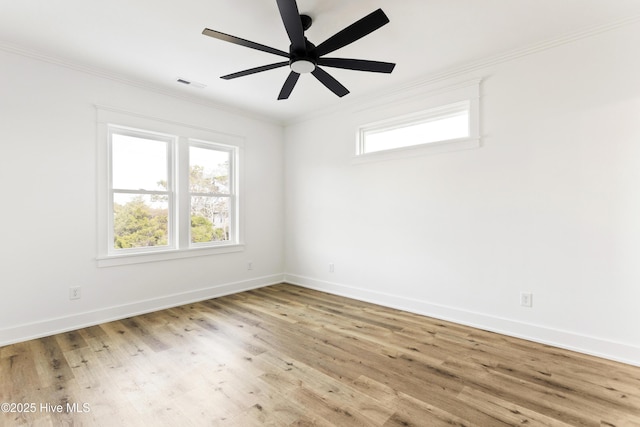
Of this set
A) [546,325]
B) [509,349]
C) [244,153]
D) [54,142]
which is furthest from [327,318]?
[54,142]

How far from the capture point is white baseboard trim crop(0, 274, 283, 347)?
2869 mm

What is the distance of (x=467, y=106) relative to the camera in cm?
336

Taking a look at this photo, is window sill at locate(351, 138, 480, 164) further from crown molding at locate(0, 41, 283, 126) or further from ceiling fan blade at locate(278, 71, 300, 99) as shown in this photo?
crown molding at locate(0, 41, 283, 126)

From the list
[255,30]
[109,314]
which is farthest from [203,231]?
[255,30]

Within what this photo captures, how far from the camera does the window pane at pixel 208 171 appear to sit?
4.27 m

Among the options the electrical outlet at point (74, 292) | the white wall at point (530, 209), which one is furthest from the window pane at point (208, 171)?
the white wall at point (530, 209)

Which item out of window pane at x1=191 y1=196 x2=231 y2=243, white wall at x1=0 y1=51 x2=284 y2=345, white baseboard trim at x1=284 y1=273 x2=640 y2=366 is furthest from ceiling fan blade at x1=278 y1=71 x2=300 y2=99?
white baseboard trim at x1=284 y1=273 x2=640 y2=366

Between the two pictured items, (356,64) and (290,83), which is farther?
(290,83)

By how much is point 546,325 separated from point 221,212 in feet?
13.7

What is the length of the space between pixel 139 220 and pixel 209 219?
36.7 inches

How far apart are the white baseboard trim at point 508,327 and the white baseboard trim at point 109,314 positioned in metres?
1.68

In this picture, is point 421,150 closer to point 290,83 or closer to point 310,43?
point 290,83

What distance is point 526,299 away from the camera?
116 inches

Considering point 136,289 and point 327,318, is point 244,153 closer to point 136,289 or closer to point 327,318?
point 136,289
